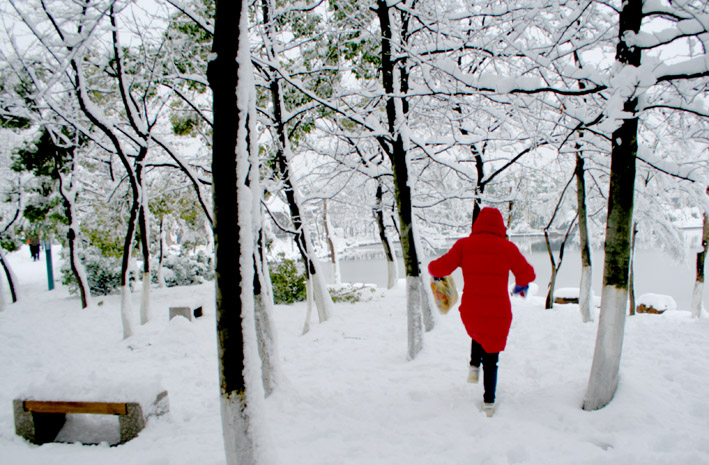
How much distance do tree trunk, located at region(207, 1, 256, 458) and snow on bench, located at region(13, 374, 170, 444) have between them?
5.22 ft

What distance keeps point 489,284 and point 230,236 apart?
2.29 m

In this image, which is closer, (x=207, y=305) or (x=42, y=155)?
(x=207, y=305)

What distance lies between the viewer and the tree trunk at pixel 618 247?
320 cm

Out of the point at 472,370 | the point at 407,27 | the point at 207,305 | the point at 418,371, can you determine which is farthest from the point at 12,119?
the point at 472,370

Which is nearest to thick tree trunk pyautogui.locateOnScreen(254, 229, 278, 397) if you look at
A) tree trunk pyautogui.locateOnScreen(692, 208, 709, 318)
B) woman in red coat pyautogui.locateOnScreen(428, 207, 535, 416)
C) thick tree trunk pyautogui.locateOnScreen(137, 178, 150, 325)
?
woman in red coat pyautogui.locateOnScreen(428, 207, 535, 416)

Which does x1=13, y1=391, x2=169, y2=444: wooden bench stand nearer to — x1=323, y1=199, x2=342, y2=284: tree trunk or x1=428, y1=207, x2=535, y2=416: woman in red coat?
x1=428, y1=207, x2=535, y2=416: woman in red coat

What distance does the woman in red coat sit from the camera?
3.33 meters

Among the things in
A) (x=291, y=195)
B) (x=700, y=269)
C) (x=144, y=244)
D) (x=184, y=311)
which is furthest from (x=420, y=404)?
(x=700, y=269)

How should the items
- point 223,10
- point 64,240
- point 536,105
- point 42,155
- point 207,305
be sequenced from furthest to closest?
point 64,240 < point 42,155 < point 207,305 < point 536,105 < point 223,10

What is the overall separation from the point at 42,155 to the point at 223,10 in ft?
42.8

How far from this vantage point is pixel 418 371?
4863 millimetres

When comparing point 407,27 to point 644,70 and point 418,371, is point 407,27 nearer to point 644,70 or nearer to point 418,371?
point 644,70

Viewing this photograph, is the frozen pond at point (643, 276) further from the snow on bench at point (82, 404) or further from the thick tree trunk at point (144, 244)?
the snow on bench at point (82, 404)

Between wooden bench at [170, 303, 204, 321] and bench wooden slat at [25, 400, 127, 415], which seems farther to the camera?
wooden bench at [170, 303, 204, 321]
